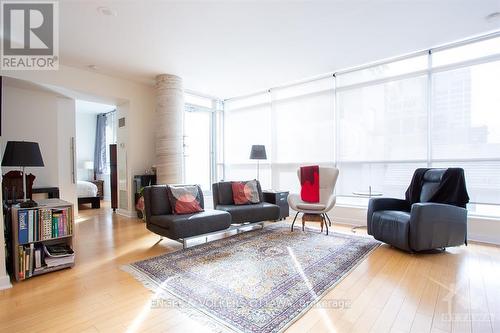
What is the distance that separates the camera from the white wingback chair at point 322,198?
393 centimetres

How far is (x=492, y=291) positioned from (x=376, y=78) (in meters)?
3.49

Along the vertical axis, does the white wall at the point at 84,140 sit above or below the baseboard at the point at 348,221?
above

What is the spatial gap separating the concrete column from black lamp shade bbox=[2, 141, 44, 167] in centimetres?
231

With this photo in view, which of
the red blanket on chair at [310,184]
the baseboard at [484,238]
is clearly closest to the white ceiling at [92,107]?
the red blanket on chair at [310,184]

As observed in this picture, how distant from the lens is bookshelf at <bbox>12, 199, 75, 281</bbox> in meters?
2.34

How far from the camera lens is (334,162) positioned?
489 centimetres

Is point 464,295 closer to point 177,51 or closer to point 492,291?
point 492,291

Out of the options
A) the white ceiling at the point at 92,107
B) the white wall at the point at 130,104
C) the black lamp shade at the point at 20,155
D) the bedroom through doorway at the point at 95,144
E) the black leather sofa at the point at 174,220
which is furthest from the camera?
the bedroom through doorway at the point at 95,144

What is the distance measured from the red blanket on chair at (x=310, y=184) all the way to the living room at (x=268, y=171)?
1.0 inches

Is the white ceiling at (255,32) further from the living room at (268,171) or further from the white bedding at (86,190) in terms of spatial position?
the white bedding at (86,190)

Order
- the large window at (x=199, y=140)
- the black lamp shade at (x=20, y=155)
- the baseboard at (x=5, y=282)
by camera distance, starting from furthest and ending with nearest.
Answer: the large window at (x=199, y=140), the black lamp shade at (x=20, y=155), the baseboard at (x=5, y=282)

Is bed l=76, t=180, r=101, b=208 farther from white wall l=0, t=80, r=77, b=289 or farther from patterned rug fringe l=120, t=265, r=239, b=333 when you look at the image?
patterned rug fringe l=120, t=265, r=239, b=333

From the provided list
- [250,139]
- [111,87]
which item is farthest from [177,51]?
[250,139]

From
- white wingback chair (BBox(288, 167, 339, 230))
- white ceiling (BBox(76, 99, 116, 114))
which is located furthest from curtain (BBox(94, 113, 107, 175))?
white wingback chair (BBox(288, 167, 339, 230))
